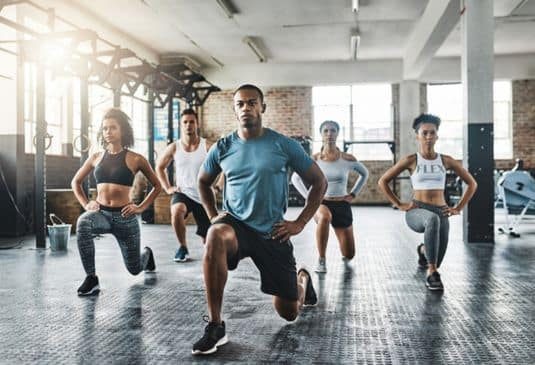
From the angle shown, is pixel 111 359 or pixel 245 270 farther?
pixel 245 270

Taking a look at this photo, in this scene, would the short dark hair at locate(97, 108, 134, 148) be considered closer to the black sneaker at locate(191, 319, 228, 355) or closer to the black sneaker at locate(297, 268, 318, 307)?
the black sneaker at locate(297, 268, 318, 307)

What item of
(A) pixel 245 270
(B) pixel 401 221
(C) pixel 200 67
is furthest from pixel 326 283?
(C) pixel 200 67

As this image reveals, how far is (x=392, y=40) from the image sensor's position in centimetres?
1212

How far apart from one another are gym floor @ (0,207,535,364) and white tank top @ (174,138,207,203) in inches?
27.5

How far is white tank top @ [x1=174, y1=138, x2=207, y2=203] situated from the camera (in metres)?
5.04

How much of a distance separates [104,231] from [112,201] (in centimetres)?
22

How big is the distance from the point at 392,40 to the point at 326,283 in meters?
9.28

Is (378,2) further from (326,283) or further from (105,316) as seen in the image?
(105,316)

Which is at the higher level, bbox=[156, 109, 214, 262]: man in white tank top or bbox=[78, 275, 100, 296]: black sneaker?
bbox=[156, 109, 214, 262]: man in white tank top

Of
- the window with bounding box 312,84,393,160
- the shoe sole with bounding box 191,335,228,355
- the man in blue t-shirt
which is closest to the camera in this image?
the shoe sole with bounding box 191,335,228,355

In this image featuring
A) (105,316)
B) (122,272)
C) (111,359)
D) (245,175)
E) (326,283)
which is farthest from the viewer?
(122,272)

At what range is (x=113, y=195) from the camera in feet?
12.5

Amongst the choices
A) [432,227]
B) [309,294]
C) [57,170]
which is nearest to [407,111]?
[57,170]

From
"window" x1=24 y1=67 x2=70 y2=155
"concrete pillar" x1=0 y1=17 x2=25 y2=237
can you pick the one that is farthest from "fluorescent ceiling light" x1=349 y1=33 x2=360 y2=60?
"concrete pillar" x1=0 y1=17 x2=25 y2=237
